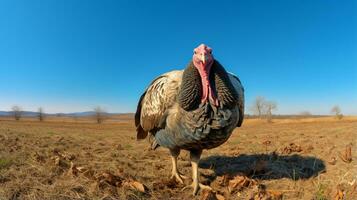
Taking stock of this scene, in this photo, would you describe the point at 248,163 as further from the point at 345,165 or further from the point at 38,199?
the point at 38,199

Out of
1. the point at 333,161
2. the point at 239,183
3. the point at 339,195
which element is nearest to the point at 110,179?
the point at 239,183

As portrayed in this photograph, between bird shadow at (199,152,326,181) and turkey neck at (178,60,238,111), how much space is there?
1.98m

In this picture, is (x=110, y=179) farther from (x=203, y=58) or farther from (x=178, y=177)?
(x=203, y=58)

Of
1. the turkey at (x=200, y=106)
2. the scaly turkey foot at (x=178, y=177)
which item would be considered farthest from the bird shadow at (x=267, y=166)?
the turkey at (x=200, y=106)

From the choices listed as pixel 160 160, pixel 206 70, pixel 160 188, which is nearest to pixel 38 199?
pixel 160 188

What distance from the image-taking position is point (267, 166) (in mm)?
6629

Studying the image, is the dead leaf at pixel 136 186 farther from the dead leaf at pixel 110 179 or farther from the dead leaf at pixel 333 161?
the dead leaf at pixel 333 161

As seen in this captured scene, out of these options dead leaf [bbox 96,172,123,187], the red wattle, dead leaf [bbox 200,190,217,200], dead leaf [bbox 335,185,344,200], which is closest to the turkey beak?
the red wattle

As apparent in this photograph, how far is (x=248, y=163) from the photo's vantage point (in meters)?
7.41

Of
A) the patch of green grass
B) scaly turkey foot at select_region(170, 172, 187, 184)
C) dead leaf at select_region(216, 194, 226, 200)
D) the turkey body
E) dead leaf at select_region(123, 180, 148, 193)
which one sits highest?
the turkey body

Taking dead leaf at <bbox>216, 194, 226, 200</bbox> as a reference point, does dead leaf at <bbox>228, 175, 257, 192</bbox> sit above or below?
above

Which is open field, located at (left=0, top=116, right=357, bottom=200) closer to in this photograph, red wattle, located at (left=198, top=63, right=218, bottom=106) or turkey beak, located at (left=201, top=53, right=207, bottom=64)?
red wattle, located at (left=198, top=63, right=218, bottom=106)

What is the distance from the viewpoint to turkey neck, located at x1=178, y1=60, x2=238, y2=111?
497 cm

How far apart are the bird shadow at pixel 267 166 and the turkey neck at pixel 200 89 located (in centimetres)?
198
